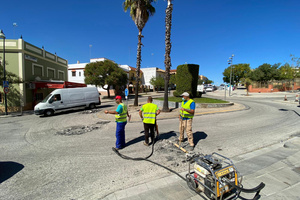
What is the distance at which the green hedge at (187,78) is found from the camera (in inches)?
627

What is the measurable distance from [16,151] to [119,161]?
3.95 metres

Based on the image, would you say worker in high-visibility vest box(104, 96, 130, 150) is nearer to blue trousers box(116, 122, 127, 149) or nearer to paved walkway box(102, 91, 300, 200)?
blue trousers box(116, 122, 127, 149)

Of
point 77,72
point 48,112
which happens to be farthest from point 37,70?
point 77,72

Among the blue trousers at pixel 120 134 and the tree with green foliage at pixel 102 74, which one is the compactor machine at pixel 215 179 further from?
the tree with green foliage at pixel 102 74

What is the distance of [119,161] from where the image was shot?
4.26m

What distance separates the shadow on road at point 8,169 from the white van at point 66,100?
9883mm

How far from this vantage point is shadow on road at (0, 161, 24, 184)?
11.9 ft

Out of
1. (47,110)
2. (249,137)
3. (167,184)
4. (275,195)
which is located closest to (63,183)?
(167,184)

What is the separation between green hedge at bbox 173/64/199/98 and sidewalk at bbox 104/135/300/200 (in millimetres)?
12123

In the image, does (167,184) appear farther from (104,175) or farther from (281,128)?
(281,128)

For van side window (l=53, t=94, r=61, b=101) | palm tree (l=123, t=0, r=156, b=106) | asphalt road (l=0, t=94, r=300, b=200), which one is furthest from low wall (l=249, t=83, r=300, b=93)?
van side window (l=53, t=94, r=61, b=101)

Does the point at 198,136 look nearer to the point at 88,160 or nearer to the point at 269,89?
the point at 88,160

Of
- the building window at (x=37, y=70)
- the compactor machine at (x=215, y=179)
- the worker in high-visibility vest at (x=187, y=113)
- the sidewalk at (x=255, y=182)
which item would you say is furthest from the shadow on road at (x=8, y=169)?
the building window at (x=37, y=70)

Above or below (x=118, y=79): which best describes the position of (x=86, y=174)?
below
